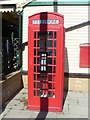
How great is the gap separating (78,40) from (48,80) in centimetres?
264

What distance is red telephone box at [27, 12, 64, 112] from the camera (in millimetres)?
4938

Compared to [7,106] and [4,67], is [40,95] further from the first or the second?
[4,67]

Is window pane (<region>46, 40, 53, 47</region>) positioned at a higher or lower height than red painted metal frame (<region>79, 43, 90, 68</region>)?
higher

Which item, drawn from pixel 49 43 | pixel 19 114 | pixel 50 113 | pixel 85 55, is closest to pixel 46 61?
pixel 49 43

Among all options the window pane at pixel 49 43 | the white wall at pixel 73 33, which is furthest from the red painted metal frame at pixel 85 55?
the window pane at pixel 49 43

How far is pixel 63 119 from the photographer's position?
466 centimetres

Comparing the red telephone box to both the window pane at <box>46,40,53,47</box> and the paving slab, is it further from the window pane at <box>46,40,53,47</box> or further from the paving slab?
the paving slab

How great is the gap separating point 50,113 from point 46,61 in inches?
60.9

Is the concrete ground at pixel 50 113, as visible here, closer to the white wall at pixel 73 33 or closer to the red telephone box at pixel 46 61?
the red telephone box at pixel 46 61

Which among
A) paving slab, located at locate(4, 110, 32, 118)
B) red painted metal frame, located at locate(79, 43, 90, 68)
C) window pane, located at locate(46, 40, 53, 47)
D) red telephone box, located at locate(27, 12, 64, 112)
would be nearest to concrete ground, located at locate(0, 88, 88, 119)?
paving slab, located at locate(4, 110, 32, 118)

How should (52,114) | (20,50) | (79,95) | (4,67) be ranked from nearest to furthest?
(52,114), (4,67), (79,95), (20,50)

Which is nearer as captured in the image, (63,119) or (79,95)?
(63,119)

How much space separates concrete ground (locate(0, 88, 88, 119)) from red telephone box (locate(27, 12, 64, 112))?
0.25m

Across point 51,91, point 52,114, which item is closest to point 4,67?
point 51,91
